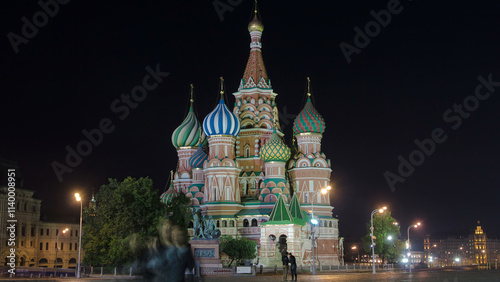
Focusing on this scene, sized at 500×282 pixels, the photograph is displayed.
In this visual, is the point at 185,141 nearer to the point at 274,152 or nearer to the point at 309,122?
the point at 274,152

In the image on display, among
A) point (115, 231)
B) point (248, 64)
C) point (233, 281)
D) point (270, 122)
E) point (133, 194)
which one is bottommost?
Result: point (233, 281)

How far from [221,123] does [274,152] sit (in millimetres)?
6594

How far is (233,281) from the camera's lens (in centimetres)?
2836

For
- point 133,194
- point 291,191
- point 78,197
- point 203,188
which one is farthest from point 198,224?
point 291,191

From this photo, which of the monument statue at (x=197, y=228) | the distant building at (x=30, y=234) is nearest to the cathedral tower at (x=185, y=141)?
the distant building at (x=30, y=234)

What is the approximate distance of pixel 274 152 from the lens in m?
63.0

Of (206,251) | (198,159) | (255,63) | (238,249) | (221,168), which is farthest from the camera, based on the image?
(255,63)

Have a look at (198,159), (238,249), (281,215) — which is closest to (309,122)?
(198,159)

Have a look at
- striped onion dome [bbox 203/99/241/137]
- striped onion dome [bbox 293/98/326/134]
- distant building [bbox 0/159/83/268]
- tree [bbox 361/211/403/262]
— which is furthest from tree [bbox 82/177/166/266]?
A: tree [bbox 361/211/403/262]

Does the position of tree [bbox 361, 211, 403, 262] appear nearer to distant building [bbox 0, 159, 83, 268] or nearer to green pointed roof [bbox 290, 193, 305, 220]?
green pointed roof [bbox 290, 193, 305, 220]

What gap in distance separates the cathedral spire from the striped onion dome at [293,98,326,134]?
21.3 feet

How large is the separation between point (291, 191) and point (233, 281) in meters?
40.8

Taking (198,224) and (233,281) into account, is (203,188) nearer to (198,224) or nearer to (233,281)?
(198,224)

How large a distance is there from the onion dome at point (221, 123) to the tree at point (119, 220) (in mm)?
20333
